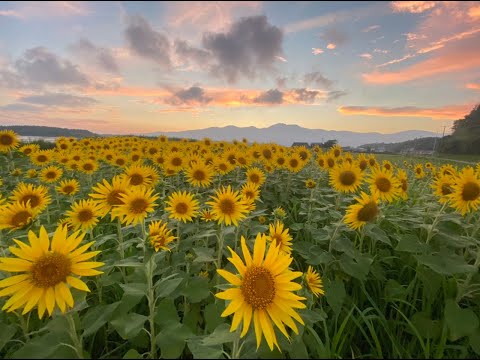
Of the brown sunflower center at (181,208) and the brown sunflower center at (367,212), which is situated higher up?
the brown sunflower center at (367,212)

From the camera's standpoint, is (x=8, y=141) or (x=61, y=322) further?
(x=8, y=141)

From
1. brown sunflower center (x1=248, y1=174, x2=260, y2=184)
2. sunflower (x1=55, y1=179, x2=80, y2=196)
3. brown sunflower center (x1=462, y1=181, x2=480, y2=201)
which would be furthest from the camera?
brown sunflower center (x1=248, y1=174, x2=260, y2=184)

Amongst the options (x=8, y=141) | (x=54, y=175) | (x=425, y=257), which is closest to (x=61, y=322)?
(x=425, y=257)

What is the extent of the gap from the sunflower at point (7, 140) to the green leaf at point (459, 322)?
11518 millimetres

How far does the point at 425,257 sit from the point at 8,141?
1143 cm

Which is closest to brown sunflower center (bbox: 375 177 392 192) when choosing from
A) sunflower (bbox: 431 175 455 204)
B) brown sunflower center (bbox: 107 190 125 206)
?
sunflower (bbox: 431 175 455 204)

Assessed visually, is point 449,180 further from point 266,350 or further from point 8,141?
point 8,141

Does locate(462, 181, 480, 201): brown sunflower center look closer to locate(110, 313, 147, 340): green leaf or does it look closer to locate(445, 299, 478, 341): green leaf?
locate(445, 299, 478, 341): green leaf

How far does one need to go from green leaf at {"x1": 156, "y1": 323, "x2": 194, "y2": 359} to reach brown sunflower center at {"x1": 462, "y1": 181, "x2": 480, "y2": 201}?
160 inches

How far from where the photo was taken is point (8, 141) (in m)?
9.14

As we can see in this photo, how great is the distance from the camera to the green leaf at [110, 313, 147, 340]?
2.24m

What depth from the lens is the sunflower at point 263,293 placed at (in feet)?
6.32

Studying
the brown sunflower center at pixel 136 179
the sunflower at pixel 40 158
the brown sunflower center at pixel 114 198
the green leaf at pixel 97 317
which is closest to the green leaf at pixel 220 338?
the green leaf at pixel 97 317

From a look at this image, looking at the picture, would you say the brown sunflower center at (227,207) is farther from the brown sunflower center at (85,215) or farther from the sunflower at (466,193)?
the sunflower at (466,193)
